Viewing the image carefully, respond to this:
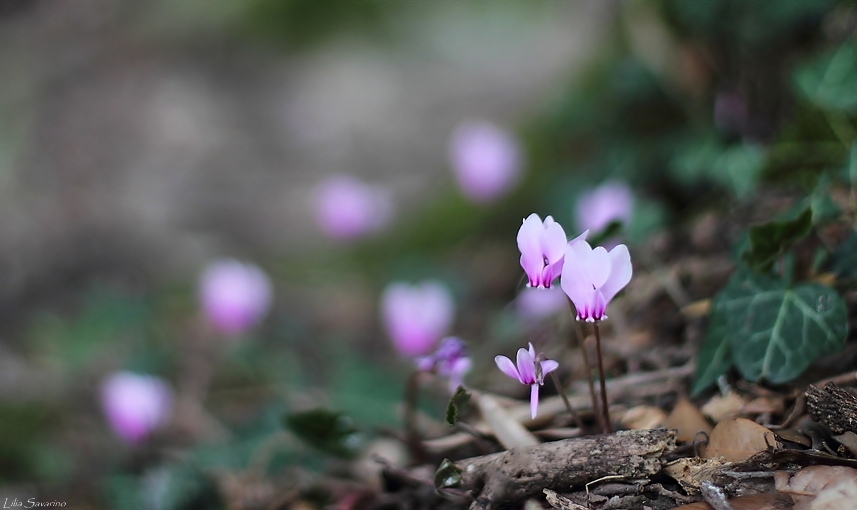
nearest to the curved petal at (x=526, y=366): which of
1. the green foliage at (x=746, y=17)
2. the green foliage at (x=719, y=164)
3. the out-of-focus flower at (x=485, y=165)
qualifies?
the green foliage at (x=719, y=164)

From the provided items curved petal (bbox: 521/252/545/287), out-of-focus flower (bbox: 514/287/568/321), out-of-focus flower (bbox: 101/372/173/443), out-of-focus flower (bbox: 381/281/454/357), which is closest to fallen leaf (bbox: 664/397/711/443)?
curved petal (bbox: 521/252/545/287)

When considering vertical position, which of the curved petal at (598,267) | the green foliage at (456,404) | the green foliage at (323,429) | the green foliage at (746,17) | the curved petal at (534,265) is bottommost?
the green foliage at (456,404)

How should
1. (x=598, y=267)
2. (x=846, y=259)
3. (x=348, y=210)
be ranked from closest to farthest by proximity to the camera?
(x=598, y=267) → (x=846, y=259) → (x=348, y=210)

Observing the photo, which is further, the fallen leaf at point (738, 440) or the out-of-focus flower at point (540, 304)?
the out-of-focus flower at point (540, 304)

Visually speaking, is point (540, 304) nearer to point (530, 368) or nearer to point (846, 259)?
point (846, 259)

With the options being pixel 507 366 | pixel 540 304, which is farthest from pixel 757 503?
pixel 540 304

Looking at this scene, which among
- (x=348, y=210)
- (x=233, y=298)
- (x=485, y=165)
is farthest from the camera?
(x=348, y=210)

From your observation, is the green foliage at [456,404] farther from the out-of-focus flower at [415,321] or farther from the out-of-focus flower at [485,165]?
the out-of-focus flower at [485,165]
